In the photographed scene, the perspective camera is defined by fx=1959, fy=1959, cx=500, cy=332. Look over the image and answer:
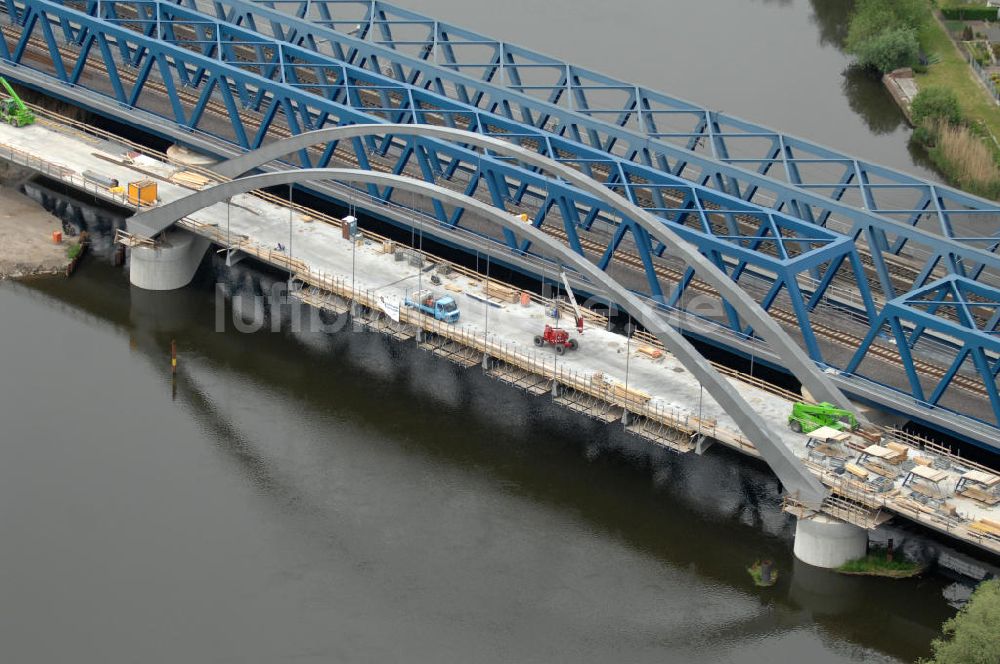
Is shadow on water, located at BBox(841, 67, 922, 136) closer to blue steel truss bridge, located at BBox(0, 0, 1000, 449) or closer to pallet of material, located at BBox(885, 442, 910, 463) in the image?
blue steel truss bridge, located at BBox(0, 0, 1000, 449)

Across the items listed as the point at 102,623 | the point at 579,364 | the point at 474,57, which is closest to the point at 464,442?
the point at 579,364

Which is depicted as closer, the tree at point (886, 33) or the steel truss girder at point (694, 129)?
the steel truss girder at point (694, 129)

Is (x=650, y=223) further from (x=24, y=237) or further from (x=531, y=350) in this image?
(x=24, y=237)

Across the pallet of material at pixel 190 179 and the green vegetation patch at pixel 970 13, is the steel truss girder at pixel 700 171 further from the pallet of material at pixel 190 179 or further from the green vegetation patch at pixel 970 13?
the green vegetation patch at pixel 970 13

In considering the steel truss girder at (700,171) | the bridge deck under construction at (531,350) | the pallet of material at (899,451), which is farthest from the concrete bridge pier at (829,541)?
the steel truss girder at (700,171)

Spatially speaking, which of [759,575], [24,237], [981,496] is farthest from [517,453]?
[24,237]

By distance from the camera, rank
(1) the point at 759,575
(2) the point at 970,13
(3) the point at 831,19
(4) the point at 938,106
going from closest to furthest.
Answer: (1) the point at 759,575 → (4) the point at 938,106 → (2) the point at 970,13 → (3) the point at 831,19
